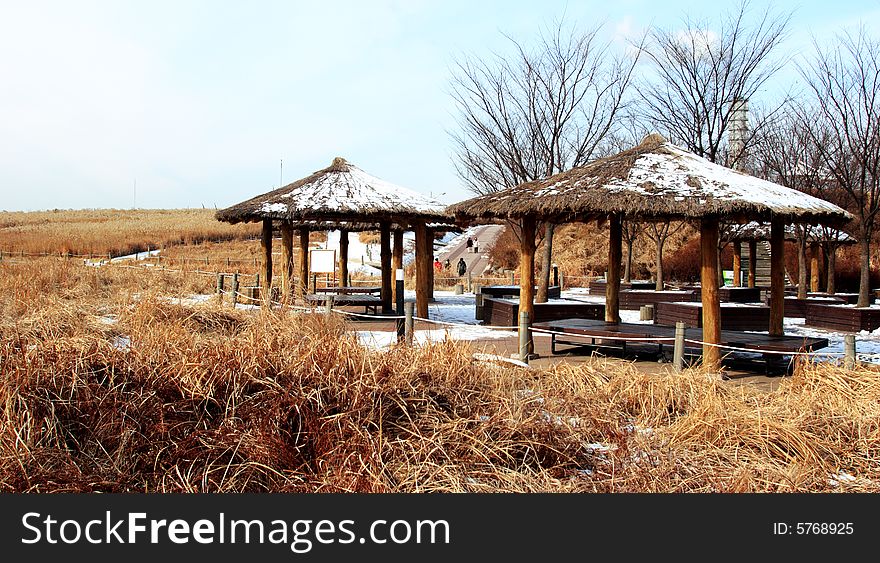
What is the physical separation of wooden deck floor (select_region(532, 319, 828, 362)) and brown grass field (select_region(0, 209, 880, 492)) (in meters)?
2.48

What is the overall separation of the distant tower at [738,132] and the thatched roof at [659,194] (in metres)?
8.22

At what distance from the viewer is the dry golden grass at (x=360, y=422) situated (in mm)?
4867

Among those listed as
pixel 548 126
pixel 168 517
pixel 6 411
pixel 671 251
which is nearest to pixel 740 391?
pixel 168 517

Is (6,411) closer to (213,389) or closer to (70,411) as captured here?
(70,411)

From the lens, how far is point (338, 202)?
1577 centimetres

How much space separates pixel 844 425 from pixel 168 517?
503 cm

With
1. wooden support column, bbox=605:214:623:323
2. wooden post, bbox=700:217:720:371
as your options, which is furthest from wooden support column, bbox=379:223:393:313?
wooden post, bbox=700:217:720:371

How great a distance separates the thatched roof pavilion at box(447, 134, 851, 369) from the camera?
9.23 meters

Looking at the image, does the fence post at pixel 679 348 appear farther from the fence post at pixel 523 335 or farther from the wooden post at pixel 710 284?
the fence post at pixel 523 335

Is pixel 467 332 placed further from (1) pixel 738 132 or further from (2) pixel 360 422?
(1) pixel 738 132

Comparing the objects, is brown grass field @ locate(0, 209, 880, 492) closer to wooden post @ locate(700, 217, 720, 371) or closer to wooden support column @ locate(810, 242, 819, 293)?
wooden post @ locate(700, 217, 720, 371)

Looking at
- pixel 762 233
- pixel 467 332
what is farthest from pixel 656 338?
pixel 762 233

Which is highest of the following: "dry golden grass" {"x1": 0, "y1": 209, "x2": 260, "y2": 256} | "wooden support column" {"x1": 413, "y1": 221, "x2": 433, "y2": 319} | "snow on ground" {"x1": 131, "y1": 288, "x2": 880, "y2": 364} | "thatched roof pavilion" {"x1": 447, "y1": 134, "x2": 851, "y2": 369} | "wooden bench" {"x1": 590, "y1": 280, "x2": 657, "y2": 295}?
"dry golden grass" {"x1": 0, "y1": 209, "x2": 260, "y2": 256}

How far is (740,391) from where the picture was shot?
7035 mm
